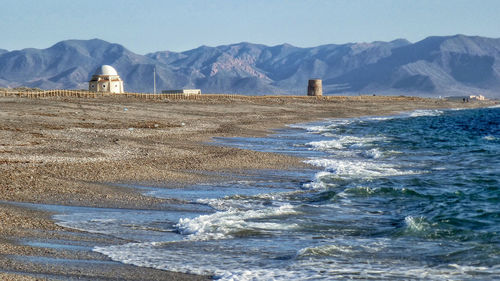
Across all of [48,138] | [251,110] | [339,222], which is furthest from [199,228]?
[251,110]

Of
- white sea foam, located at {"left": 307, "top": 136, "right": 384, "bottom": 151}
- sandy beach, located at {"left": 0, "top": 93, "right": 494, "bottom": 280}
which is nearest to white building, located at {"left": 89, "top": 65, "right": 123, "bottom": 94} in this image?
sandy beach, located at {"left": 0, "top": 93, "right": 494, "bottom": 280}

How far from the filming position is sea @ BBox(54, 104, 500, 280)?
10047 millimetres

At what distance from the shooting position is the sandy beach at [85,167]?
9.58m

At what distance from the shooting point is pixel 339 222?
13.5 m

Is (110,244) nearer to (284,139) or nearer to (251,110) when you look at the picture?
(284,139)

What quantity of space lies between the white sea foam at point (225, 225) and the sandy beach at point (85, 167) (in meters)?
1.50

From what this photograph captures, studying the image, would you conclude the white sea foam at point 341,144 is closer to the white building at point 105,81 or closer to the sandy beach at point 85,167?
the sandy beach at point 85,167

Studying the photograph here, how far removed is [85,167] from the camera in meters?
18.4

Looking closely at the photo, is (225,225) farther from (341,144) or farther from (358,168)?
(341,144)

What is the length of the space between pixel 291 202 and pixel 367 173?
6268 millimetres

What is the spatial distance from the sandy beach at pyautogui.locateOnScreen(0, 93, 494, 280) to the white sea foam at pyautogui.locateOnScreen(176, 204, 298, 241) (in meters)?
1.50

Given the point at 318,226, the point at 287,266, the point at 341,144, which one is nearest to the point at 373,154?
the point at 341,144

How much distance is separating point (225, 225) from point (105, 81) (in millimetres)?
77040

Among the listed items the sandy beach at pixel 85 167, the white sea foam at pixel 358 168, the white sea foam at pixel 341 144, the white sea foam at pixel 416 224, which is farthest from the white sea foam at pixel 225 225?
the white sea foam at pixel 341 144
